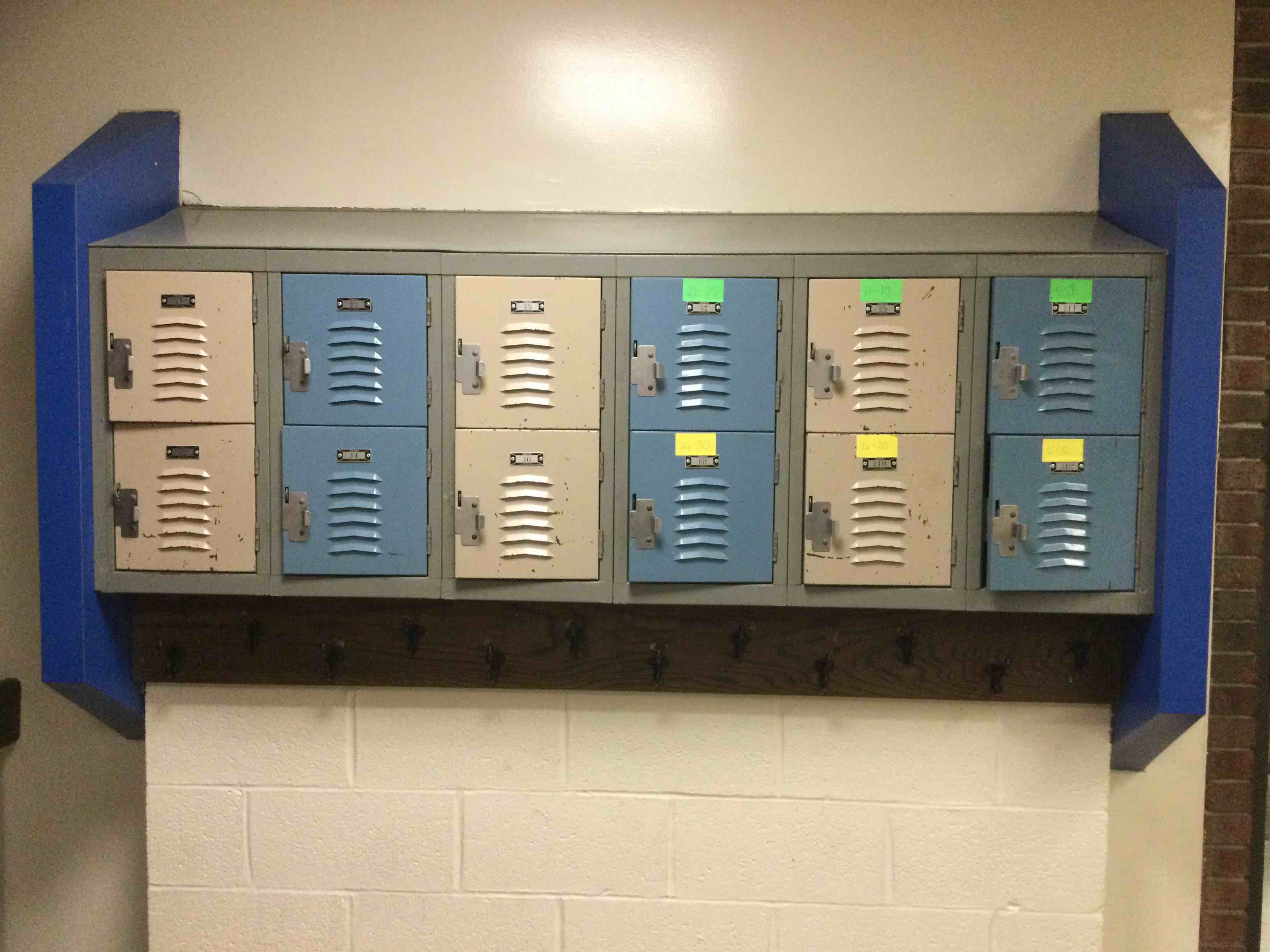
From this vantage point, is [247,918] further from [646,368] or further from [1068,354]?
[1068,354]

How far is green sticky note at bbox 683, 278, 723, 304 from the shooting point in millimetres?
1979

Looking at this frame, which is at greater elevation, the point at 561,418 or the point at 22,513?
the point at 561,418

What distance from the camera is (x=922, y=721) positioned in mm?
2207

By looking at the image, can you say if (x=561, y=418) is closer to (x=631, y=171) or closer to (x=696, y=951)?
(x=631, y=171)

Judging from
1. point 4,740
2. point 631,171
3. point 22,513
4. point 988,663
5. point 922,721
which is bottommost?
point 4,740

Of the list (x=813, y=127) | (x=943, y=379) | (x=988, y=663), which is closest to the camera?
(x=943, y=379)

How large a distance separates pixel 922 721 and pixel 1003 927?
0.52 meters

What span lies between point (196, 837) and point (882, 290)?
2.04m

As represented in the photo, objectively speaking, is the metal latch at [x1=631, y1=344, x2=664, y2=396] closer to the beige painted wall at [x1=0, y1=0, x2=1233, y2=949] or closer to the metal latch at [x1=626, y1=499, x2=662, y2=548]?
the metal latch at [x1=626, y1=499, x2=662, y2=548]

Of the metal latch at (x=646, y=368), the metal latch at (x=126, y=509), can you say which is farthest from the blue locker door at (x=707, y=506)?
the metal latch at (x=126, y=509)

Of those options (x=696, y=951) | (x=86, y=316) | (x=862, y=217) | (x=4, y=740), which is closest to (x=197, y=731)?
(x=4, y=740)

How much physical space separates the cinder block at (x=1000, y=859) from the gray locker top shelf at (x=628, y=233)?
1297 millimetres

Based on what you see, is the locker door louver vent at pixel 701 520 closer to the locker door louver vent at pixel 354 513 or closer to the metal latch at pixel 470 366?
the metal latch at pixel 470 366

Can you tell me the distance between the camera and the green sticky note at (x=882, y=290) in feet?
6.47
